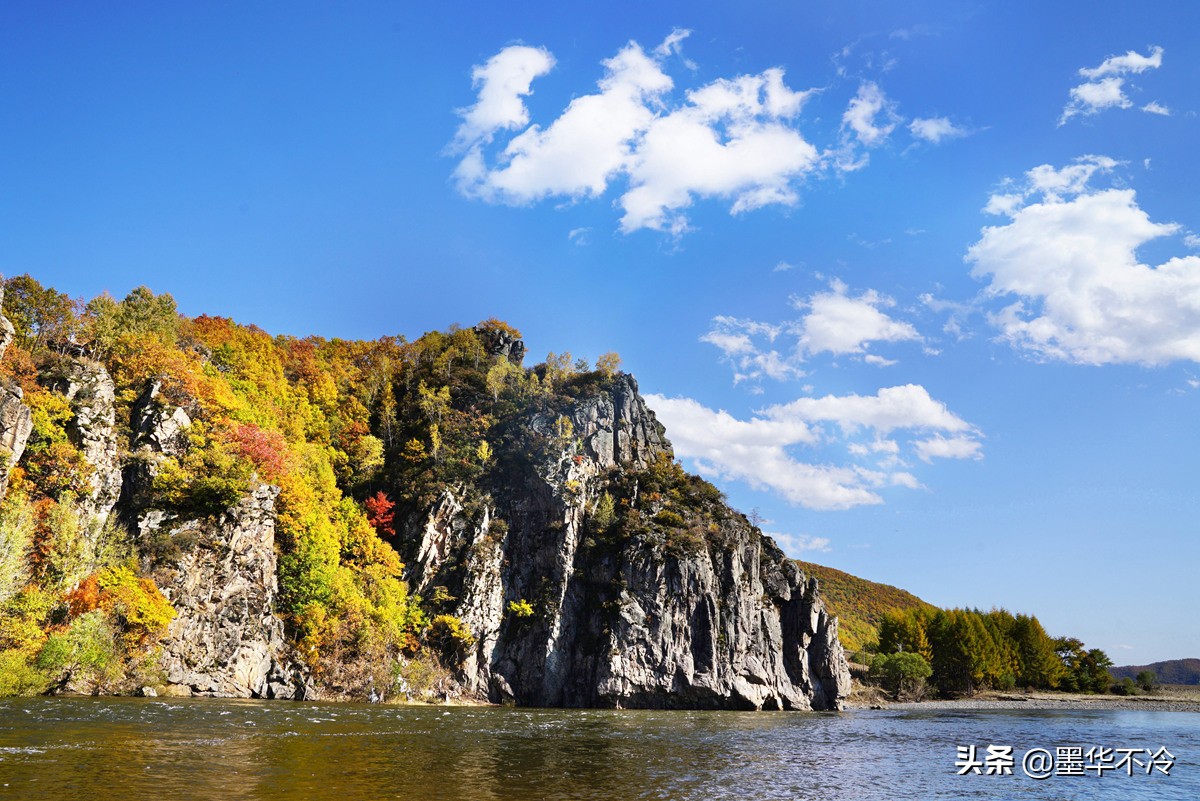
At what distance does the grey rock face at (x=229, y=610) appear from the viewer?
52.7 metres

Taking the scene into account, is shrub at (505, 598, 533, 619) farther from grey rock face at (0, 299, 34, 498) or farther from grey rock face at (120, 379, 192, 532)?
grey rock face at (0, 299, 34, 498)

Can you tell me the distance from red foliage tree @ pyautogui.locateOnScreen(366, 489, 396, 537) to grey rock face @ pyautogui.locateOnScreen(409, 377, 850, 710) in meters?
5.61

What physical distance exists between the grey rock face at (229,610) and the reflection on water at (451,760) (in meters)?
8.57

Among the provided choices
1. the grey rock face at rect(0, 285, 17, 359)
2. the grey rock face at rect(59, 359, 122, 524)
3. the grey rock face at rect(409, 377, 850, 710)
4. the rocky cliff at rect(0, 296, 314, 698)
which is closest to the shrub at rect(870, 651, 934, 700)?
the grey rock face at rect(409, 377, 850, 710)

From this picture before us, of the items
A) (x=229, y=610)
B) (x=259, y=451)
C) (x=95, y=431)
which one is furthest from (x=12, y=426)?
(x=229, y=610)

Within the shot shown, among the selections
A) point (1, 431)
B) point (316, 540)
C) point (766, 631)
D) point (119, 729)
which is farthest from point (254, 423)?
point (766, 631)

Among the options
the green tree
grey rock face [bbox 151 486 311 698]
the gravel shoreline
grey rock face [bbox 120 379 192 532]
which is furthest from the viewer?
the green tree

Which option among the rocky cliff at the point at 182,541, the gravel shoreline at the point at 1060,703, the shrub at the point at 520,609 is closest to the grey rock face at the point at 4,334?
the rocky cliff at the point at 182,541

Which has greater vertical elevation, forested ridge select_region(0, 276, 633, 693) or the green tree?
forested ridge select_region(0, 276, 633, 693)

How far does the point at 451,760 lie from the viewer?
25.3 metres

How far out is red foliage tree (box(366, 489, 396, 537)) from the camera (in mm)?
81125

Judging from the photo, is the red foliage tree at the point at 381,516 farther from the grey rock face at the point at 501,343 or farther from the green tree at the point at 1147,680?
the green tree at the point at 1147,680

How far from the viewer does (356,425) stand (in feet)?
306

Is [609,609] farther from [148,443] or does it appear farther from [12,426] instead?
[12,426]
